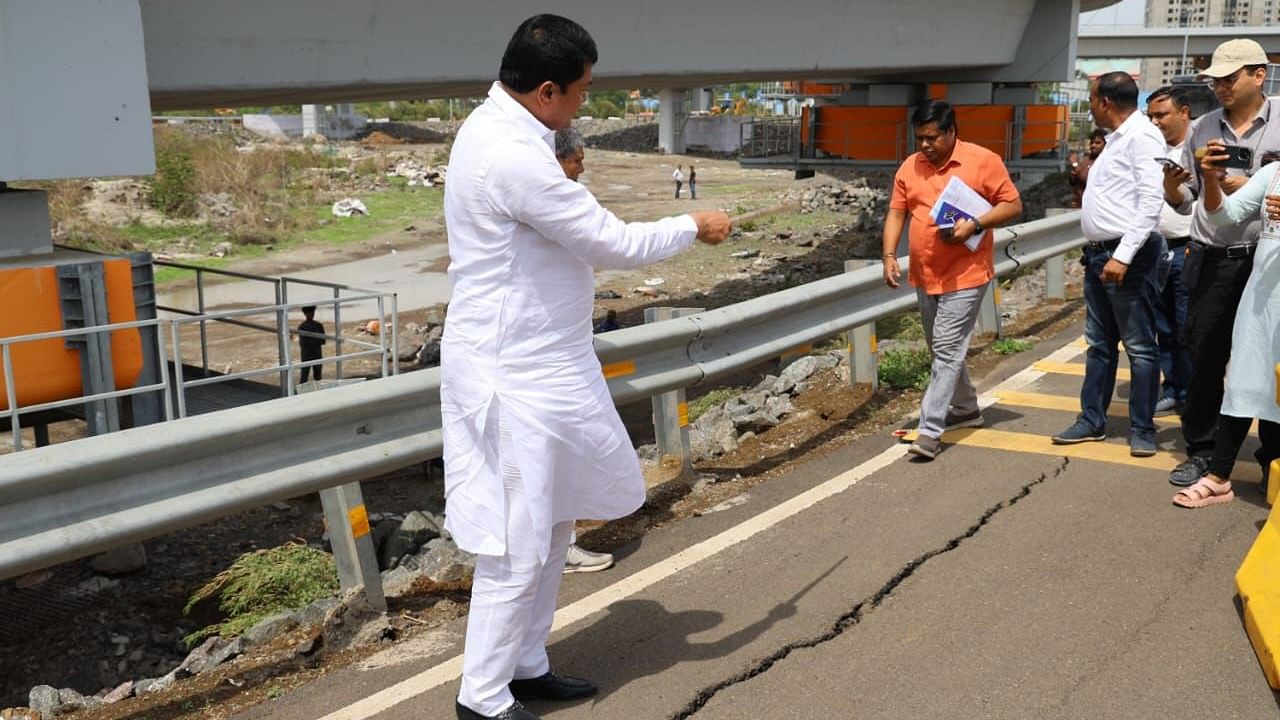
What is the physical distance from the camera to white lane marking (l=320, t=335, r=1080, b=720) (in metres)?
3.99

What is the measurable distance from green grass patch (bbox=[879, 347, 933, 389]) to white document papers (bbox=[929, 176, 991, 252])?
1.98 metres

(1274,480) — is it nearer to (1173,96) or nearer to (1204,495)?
(1204,495)

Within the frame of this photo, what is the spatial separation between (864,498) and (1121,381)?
3.41 metres

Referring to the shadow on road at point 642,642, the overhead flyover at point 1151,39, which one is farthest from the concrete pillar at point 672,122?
the shadow on road at point 642,642

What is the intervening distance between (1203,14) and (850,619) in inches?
4821

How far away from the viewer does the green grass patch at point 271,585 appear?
18.6ft

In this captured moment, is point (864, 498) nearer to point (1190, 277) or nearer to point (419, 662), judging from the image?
point (1190, 277)

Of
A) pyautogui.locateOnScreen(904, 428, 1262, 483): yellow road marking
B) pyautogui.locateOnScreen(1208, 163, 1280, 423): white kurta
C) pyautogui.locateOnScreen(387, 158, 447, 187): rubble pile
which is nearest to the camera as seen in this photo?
pyautogui.locateOnScreen(1208, 163, 1280, 423): white kurta

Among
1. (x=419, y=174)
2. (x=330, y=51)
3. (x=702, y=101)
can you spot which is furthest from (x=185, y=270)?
(x=702, y=101)

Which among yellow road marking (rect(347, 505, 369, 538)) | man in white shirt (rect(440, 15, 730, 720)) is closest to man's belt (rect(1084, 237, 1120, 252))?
man in white shirt (rect(440, 15, 730, 720))

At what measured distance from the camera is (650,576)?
5031mm

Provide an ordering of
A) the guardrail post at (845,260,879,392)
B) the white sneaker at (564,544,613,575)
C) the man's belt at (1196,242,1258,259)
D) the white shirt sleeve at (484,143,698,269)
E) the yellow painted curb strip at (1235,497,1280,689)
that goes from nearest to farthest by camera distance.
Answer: the white shirt sleeve at (484,143,698,269)
the yellow painted curb strip at (1235,497,1280,689)
the white sneaker at (564,544,613,575)
the man's belt at (1196,242,1258,259)
the guardrail post at (845,260,879,392)

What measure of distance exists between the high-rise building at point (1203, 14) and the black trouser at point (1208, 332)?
109 metres

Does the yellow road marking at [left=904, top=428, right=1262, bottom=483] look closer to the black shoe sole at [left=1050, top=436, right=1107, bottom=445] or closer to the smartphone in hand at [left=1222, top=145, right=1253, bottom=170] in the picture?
the black shoe sole at [left=1050, top=436, right=1107, bottom=445]
